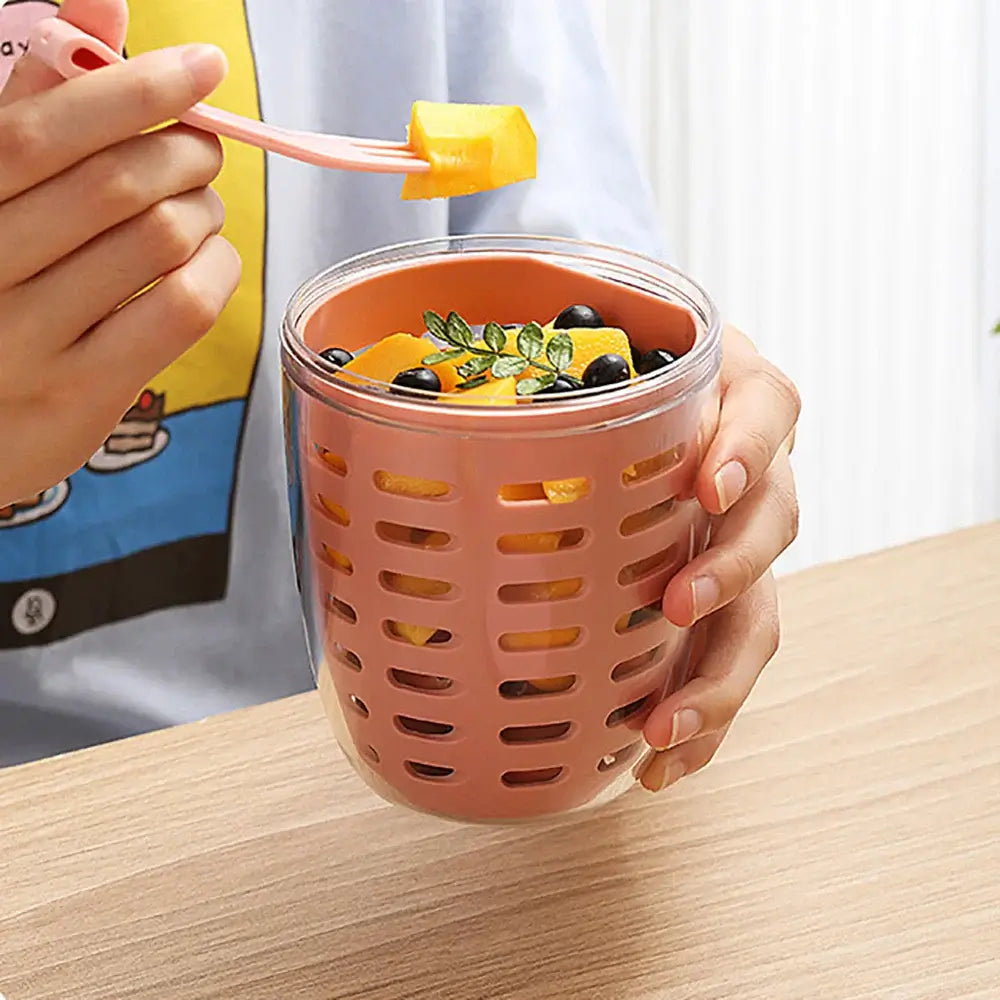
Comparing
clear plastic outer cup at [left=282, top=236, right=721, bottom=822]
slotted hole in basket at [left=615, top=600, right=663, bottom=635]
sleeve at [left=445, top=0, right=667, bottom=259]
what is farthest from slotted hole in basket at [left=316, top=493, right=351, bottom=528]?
sleeve at [left=445, top=0, right=667, bottom=259]

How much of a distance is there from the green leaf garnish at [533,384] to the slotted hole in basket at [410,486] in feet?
0.13

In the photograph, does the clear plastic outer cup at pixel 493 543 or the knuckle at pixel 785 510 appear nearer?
the clear plastic outer cup at pixel 493 543

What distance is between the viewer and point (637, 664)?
0.53 meters

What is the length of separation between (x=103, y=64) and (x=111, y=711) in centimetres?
58

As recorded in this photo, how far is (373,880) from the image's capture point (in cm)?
60

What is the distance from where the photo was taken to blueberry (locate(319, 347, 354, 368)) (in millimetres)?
521

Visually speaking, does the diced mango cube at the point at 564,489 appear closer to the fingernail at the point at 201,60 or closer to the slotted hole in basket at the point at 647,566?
the slotted hole in basket at the point at 647,566

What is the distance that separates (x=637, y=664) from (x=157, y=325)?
0.22 meters

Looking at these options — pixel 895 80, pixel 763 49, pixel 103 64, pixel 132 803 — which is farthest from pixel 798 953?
pixel 895 80

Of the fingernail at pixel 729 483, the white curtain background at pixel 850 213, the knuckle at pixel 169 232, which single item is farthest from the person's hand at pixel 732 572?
the white curtain background at pixel 850 213

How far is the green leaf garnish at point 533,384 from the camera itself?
18.6 inches

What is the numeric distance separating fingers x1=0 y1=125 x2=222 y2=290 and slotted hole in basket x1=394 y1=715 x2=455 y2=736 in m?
0.21

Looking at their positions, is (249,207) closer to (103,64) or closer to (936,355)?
(103,64)

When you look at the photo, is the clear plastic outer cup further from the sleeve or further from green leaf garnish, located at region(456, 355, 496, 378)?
the sleeve
